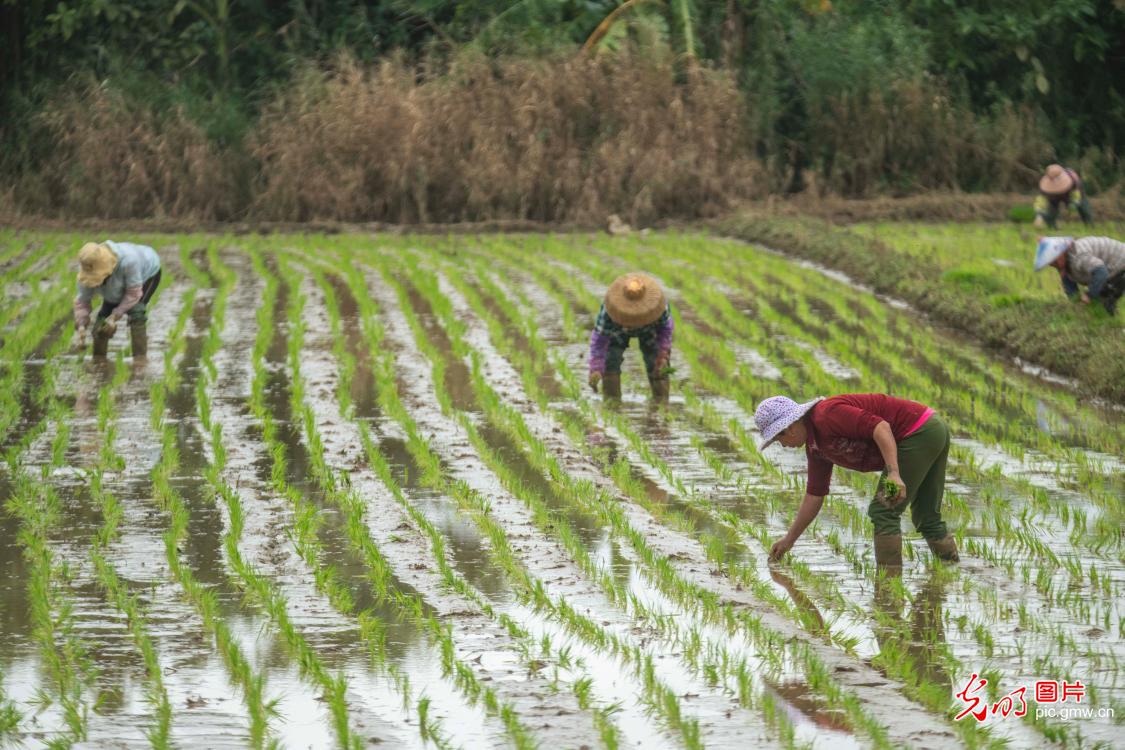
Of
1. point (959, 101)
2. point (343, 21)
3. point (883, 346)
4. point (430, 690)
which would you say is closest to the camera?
point (430, 690)

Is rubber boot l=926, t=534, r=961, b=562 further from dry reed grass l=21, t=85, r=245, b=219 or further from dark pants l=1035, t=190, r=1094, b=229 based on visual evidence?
dry reed grass l=21, t=85, r=245, b=219

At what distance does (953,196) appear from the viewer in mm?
20531

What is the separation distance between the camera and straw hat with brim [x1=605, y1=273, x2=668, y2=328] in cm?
928

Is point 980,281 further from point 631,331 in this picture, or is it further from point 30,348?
point 30,348

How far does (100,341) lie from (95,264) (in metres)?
1.02

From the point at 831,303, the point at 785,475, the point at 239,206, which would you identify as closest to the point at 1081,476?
the point at 785,475

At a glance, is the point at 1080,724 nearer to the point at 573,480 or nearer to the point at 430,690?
the point at 430,690

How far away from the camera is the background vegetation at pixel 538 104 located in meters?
20.1

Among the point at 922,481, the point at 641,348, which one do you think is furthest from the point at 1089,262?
the point at 922,481

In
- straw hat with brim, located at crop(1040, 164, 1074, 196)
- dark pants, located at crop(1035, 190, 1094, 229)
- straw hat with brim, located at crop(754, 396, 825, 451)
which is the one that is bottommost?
dark pants, located at crop(1035, 190, 1094, 229)

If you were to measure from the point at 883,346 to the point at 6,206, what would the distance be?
1362cm

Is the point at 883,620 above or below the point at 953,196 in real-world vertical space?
above

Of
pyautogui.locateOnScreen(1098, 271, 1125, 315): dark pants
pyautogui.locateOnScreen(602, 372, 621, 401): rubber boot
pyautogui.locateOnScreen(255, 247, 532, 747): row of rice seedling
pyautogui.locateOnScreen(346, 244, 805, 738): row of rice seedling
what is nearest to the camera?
pyautogui.locateOnScreen(255, 247, 532, 747): row of rice seedling

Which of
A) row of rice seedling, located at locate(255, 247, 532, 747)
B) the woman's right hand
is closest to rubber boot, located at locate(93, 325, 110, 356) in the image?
row of rice seedling, located at locate(255, 247, 532, 747)
